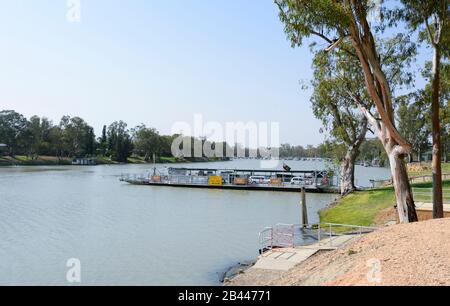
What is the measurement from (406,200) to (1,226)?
26383 millimetres

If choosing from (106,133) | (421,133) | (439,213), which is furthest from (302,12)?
(106,133)

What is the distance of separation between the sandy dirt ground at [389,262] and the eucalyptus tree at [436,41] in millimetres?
3572

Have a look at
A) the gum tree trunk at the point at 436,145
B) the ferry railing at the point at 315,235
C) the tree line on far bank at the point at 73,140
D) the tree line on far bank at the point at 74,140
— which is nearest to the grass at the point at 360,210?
the ferry railing at the point at 315,235

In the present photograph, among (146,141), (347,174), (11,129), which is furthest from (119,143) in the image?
(347,174)

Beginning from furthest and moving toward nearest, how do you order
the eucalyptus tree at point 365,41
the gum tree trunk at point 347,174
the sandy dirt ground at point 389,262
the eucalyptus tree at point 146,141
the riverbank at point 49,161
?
the eucalyptus tree at point 146,141 < the riverbank at point 49,161 < the gum tree trunk at point 347,174 < the eucalyptus tree at point 365,41 < the sandy dirt ground at point 389,262

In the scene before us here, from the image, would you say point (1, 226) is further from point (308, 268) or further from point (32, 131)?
point (32, 131)

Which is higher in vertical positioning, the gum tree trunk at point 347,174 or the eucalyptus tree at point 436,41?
the eucalyptus tree at point 436,41

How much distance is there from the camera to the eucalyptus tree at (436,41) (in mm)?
19172

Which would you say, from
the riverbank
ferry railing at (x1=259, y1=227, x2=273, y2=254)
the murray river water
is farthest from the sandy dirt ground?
the riverbank

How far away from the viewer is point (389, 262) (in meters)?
11.2

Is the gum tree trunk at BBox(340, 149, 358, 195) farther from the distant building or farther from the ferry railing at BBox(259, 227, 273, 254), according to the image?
the distant building

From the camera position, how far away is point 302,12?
61.7 ft

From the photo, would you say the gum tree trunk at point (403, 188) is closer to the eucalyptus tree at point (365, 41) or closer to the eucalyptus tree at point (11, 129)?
the eucalyptus tree at point (365, 41)
